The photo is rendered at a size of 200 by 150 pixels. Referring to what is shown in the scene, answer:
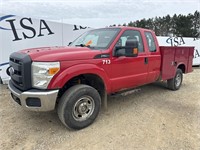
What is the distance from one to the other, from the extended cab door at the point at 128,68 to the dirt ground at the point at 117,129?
26.1 inches

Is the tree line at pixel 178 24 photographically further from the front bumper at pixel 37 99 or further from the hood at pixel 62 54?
the front bumper at pixel 37 99

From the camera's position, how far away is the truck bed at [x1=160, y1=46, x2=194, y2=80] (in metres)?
5.26

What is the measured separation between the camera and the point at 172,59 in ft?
18.4

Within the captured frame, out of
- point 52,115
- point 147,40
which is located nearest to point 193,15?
point 147,40

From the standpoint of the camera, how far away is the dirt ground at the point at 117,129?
3.04 m

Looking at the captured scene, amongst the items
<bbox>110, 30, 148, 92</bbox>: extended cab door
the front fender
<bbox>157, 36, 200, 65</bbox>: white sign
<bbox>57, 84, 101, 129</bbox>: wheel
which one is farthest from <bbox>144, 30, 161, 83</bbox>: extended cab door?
<bbox>157, 36, 200, 65</bbox>: white sign

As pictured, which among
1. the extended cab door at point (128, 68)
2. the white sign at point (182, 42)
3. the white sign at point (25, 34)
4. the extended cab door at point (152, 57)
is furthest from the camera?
the white sign at point (182, 42)

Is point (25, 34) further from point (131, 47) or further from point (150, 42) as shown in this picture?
point (131, 47)

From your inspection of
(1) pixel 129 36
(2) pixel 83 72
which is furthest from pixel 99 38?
(2) pixel 83 72

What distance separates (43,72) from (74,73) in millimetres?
530

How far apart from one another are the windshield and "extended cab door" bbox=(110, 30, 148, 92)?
0.19 metres

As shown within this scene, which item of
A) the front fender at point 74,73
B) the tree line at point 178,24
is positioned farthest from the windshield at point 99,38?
the tree line at point 178,24

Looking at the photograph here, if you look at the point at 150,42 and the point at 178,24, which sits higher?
the point at 178,24

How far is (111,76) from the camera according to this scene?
3916 millimetres
